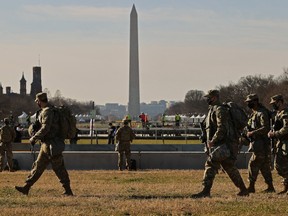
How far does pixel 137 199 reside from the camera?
13.7 meters

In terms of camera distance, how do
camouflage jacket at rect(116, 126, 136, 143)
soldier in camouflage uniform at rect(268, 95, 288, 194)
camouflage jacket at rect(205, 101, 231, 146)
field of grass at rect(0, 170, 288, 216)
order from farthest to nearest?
camouflage jacket at rect(116, 126, 136, 143) < soldier in camouflage uniform at rect(268, 95, 288, 194) < camouflage jacket at rect(205, 101, 231, 146) < field of grass at rect(0, 170, 288, 216)

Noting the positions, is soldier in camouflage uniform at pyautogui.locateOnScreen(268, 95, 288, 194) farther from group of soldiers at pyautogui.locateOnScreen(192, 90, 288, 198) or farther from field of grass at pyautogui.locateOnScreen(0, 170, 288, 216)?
field of grass at pyautogui.locateOnScreen(0, 170, 288, 216)

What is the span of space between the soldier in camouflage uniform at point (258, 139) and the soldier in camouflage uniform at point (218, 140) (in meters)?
1.24

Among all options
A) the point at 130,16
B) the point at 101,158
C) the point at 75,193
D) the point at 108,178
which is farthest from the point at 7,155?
the point at 130,16

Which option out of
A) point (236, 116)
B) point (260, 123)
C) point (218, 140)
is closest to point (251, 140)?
point (260, 123)

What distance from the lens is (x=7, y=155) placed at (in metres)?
25.4

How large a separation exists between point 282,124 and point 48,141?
13.6 feet

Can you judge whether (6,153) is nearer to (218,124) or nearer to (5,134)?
(5,134)

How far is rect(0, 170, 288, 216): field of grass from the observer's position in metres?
11.4

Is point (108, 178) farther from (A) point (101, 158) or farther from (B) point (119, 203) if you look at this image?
(B) point (119, 203)

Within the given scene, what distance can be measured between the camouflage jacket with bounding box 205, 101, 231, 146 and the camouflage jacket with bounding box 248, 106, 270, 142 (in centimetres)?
139

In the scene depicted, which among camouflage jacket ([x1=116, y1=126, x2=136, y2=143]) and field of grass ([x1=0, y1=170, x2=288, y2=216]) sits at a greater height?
camouflage jacket ([x1=116, y1=126, x2=136, y2=143])

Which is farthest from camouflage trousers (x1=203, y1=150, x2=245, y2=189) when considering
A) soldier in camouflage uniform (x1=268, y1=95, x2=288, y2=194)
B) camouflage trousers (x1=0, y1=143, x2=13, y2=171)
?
camouflage trousers (x1=0, y1=143, x2=13, y2=171)

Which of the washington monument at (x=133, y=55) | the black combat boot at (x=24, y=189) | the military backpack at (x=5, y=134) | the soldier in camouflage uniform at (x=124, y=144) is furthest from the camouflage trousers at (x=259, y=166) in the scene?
the washington monument at (x=133, y=55)
